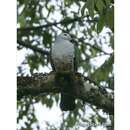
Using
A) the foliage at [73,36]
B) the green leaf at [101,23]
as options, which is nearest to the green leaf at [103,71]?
the foliage at [73,36]

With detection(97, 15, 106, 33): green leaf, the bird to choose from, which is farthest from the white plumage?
detection(97, 15, 106, 33): green leaf

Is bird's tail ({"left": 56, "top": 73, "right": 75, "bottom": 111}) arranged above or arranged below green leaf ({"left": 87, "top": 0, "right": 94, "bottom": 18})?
below

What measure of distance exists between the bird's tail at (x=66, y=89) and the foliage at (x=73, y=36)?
3 cm

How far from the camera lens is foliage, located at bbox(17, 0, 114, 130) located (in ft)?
9.66

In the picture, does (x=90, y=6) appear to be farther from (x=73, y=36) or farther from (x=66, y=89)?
(x=66, y=89)

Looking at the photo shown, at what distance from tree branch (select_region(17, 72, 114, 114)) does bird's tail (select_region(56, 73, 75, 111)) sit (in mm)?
16

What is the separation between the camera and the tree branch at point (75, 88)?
2.96 metres

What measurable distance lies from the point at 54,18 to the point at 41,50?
0.45 ft

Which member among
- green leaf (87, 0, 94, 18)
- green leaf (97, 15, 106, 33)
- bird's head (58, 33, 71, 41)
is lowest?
bird's head (58, 33, 71, 41)

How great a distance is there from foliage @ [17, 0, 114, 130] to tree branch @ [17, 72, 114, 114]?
1.0 inches

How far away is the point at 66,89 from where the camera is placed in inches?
117

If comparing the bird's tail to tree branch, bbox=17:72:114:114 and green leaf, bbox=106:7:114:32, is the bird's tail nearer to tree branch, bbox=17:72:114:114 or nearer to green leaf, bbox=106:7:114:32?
tree branch, bbox=17:72:114:114

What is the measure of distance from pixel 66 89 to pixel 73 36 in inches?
8.2
